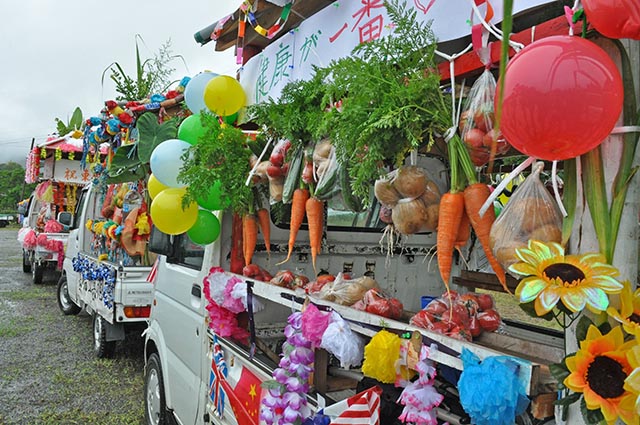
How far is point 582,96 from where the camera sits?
3.59ft

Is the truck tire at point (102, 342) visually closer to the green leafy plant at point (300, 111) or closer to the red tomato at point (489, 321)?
the green leafy plant at point (300, 111)

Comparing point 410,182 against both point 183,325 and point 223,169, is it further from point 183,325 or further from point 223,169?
point 183,325

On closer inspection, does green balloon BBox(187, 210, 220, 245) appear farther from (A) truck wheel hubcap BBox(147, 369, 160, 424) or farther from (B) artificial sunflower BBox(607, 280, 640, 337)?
(B) artificial sunflower BBox(607, 280, 640, 337)

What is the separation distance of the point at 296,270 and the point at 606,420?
2456 millimetres

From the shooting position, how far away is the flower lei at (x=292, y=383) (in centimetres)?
201

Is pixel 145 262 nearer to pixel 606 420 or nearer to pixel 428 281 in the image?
pixel 428 281

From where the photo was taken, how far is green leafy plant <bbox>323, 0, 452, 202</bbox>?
1608 mm

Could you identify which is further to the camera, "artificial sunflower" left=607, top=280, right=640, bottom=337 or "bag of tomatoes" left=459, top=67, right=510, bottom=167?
"bag of tomatoes" left=459, top=67, right=510, bottom=167

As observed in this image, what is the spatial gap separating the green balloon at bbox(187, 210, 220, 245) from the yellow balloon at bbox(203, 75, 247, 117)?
0.69 meters

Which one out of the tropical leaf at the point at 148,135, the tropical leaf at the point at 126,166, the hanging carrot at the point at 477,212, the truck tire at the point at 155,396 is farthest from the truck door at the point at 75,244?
the hanging carrot at the point at 477,212

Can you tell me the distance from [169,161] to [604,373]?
2.70 m

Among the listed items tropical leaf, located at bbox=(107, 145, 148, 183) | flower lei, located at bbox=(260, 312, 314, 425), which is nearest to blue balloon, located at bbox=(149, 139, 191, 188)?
flower lei, located at bbox=(260, 312, 314, 425)

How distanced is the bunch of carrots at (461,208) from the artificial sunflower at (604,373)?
0.43m

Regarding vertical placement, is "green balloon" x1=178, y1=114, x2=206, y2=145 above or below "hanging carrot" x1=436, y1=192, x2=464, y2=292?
above
